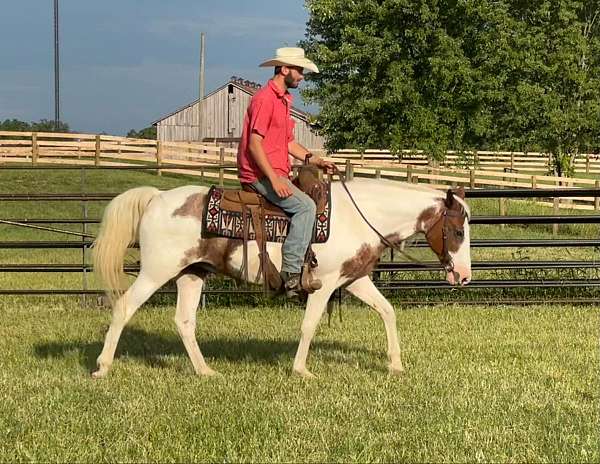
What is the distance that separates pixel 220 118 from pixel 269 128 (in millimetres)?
61884

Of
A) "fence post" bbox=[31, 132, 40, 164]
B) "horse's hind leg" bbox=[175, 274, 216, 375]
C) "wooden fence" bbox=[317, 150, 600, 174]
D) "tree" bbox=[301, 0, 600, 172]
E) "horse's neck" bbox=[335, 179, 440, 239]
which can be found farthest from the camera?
"wooden fence" bbox=[317, 150, 600, 174]

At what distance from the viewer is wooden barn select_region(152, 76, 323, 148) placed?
65.0m

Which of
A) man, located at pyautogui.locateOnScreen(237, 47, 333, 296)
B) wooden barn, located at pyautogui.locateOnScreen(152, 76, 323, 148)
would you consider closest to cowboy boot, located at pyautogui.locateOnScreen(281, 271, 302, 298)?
man, located at pyautogui.locateOnScreen(237, 47, 333, 296)

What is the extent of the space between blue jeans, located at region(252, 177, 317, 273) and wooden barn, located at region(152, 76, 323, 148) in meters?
58.1

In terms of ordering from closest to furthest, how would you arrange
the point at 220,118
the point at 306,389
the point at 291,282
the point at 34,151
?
1. the point at 306,389
2. the point at 291,282
3. the point at 34,151
4. the point at 220,118

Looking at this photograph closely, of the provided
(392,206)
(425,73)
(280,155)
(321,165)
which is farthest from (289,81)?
(425,73)

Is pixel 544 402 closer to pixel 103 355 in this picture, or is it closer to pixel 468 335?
pixel 468 335

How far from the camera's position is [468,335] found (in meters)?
7.71

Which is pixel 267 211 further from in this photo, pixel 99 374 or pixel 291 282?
pixel 99 374

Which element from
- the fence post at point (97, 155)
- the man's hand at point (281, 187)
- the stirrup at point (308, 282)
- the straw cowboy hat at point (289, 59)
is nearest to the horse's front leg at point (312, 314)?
the stirrup at point (308, 282)

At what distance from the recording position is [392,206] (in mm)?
6047

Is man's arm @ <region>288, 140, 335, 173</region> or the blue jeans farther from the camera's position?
man's arm @ <region>288, 140, 335, 173</region>

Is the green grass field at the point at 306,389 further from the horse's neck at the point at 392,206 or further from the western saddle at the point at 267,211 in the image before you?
the horse's neck at the point at 392,206

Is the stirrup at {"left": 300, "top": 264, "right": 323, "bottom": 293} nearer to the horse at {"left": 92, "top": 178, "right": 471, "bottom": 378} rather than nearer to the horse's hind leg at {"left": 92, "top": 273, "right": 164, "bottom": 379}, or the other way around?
the horse at {"left": 92, "top": 178, "right": 471, "bottom": 378}
